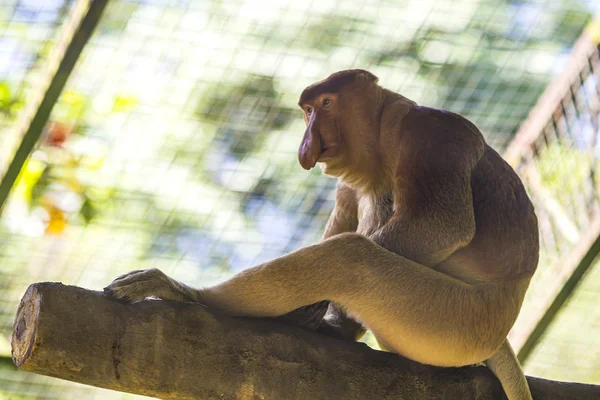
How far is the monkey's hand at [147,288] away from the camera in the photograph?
2.34 m

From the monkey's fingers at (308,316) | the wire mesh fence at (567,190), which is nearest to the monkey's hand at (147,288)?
the monkey's fingers at (308,316)

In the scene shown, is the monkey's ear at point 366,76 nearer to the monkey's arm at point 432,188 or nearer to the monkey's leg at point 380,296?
the monkey's arm at point 432,188

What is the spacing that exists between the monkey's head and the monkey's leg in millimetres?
600

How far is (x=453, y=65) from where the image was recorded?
14.5ft

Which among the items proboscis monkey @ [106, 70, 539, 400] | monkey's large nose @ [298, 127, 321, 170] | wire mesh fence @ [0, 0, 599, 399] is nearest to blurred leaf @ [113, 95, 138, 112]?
wire mesh fence @ [0, 0, 599, 399]

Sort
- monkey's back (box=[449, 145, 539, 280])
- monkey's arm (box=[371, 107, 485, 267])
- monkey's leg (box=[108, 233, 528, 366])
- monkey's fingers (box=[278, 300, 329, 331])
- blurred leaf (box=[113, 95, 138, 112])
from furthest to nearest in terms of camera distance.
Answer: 1. blurred leaf (box=[113, 95, 138, 112])
2. monkey's back (box=[449, 145, 539, 280])
3. monkey's arm (box=[371, 107, 485, 267])
4. monkey's fingers (box=[278, 300, 329, 331])
5. monkey's leg (box=[108, 233, 528, 366])

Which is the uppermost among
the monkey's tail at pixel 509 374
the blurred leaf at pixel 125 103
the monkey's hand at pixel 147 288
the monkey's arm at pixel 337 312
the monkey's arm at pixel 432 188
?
the monkey's arm at pixel 432 188

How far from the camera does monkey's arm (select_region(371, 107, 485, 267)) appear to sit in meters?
2.79

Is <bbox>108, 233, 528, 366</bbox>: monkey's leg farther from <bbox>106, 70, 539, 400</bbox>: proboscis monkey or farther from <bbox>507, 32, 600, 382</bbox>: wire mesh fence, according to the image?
<bbox>507, 32, 600, 382</bbox>: wire mesh fence

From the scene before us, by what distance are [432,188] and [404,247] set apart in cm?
26

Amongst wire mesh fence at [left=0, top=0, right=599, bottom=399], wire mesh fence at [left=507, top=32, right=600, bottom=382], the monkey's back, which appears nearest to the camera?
the monkey's back

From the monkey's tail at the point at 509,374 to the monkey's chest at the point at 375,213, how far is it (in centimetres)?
66

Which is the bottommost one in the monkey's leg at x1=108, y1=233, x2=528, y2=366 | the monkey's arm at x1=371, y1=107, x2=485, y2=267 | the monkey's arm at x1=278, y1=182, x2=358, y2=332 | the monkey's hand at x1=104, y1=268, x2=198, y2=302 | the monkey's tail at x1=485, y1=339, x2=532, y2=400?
the monkey's arm at x1=278, y1=182, x2=358, y2=332

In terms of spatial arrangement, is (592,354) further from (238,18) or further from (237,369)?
(237,369)
